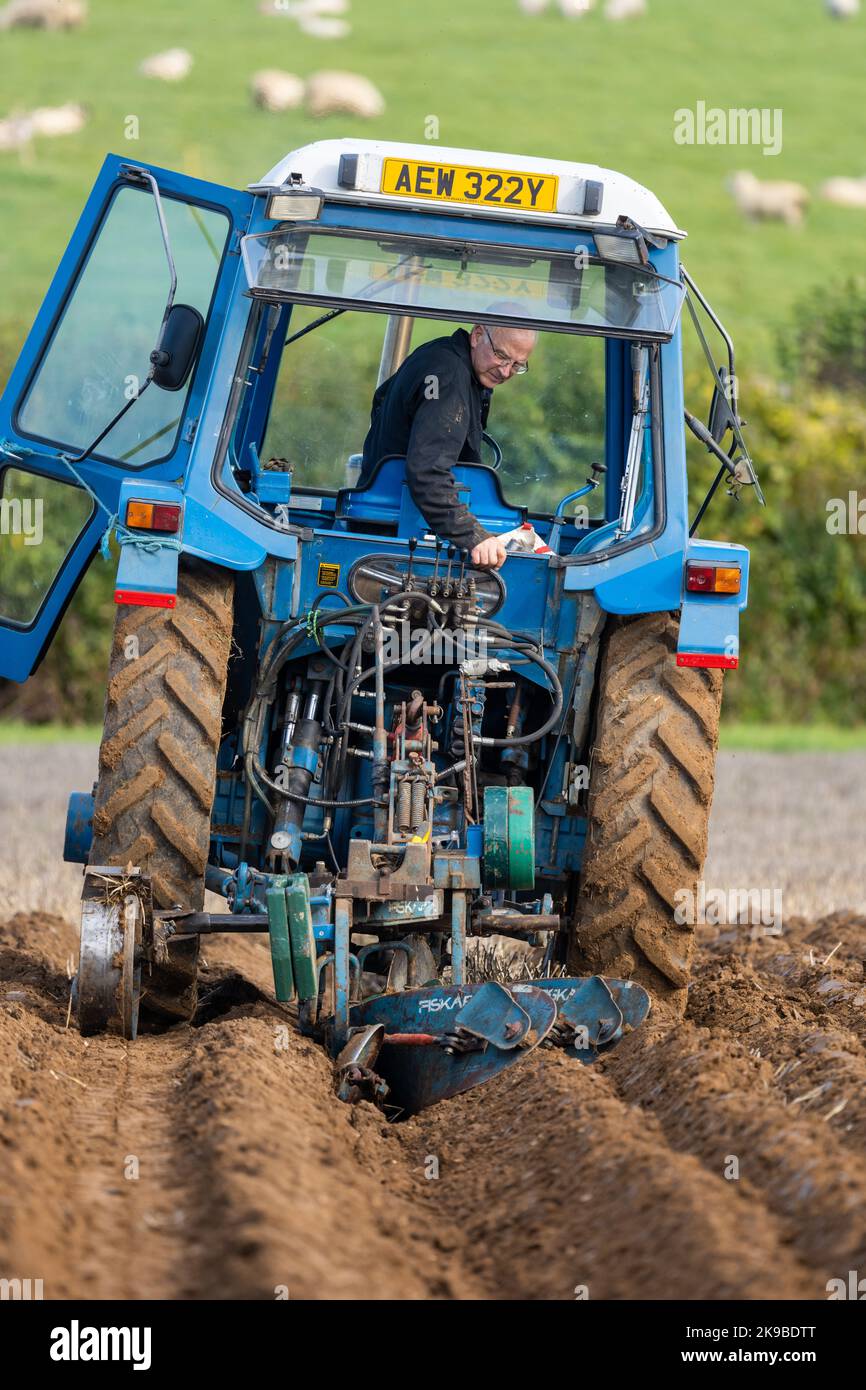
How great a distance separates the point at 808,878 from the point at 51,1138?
6.55 metres

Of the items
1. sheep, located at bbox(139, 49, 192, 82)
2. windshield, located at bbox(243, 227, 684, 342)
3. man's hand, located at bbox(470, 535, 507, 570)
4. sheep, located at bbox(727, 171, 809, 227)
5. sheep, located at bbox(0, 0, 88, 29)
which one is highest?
sheep, located at bbox(0, 0, 88, 29)

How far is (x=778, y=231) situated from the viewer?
→ 34844 mm

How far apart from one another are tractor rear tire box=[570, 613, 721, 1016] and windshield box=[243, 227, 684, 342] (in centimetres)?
116

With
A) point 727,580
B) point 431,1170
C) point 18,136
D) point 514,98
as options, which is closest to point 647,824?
point 727,580

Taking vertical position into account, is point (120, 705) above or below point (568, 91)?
below

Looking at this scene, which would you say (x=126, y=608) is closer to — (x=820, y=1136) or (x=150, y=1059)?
(x=150, y=1059)

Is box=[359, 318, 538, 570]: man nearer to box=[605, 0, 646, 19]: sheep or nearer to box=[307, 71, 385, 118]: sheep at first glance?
box=[307, 71, 385, 118]: sheep

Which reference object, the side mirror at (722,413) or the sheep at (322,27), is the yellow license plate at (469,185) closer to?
the side mirror at (722,413)

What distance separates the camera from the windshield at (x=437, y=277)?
604cm

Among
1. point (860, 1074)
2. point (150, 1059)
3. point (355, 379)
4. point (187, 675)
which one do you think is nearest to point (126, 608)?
point (187, 675)

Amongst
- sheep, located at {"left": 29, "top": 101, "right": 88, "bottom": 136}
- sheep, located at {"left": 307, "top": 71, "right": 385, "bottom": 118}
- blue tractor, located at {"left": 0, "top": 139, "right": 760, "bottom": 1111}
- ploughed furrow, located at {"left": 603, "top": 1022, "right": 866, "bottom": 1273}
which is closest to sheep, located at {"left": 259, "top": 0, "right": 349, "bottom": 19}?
sheep, located at {"left": 307, "top": 71, "right": 385, "bottom": 118}

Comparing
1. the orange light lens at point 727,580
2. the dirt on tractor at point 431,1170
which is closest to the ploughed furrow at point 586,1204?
the dirt on tractor at point 431,1170

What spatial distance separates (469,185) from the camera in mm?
6086

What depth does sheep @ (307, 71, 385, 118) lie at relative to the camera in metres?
31.2
